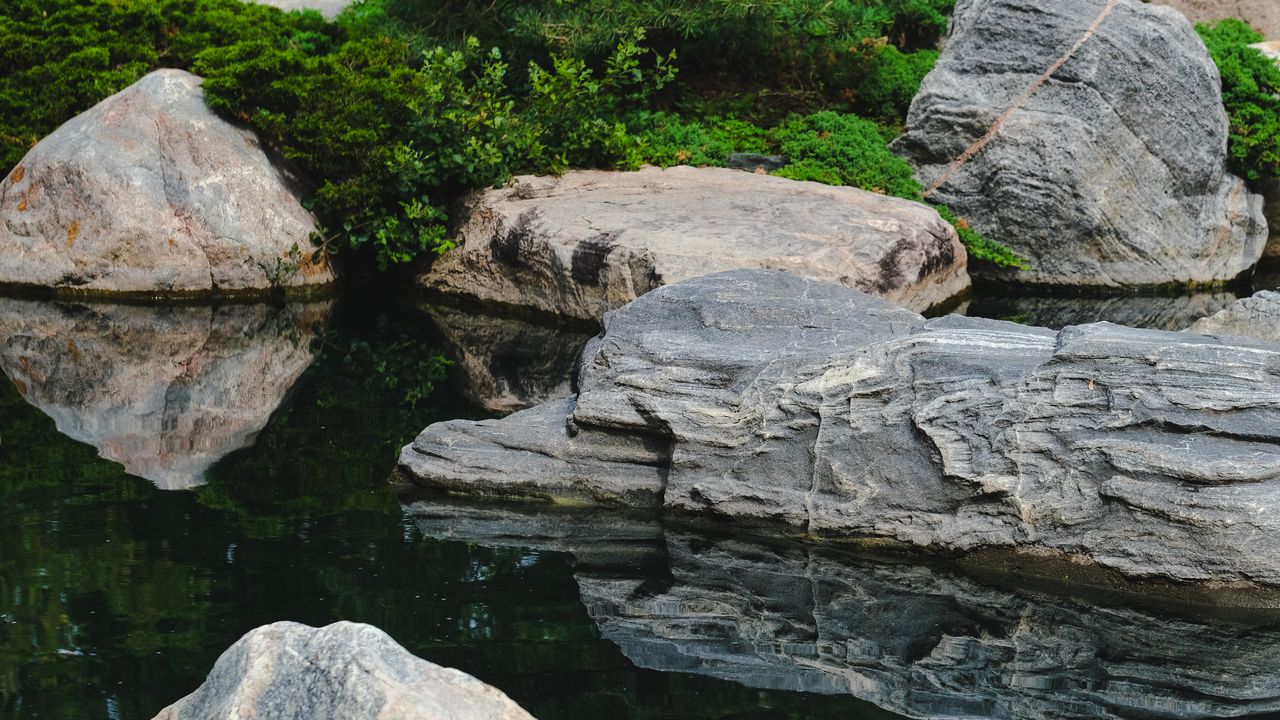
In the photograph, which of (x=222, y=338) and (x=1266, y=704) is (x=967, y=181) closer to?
(x=222, y=338)

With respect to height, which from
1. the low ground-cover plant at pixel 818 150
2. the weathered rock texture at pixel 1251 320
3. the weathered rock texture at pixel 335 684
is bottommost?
the weathered rock texture at pixel 1251 320

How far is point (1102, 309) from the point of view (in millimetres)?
12648

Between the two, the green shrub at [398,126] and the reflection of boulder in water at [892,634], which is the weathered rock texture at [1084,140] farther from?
the reflection of boulder in water at [892,634]

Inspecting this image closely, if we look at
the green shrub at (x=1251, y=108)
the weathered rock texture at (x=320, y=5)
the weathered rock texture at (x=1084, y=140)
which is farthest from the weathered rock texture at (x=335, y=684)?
the weathered rock texture at (x=320, y=5)

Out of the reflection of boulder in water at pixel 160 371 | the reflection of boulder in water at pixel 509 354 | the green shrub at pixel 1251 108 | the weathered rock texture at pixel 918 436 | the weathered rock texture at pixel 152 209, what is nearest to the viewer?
the weathered rock texture at pixel 918 436

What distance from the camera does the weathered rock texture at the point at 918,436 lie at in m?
6.05

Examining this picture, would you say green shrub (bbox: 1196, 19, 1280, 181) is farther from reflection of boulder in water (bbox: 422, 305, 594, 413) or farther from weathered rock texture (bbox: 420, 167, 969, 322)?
reflection of boulder in water (bbox: 422, 305, 594, 413)

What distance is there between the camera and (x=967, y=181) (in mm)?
13578

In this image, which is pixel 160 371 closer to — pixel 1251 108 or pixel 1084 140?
pixel 1084 140

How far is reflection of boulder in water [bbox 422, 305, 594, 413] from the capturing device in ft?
30.7

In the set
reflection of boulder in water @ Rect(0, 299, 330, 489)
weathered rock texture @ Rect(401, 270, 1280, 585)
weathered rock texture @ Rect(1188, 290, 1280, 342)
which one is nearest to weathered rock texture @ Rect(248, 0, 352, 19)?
reflection of boulder in water @ Rect(0, 299, 330, 489)

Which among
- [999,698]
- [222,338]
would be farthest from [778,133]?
[999,698]

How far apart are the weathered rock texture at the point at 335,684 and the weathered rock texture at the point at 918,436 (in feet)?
11.0

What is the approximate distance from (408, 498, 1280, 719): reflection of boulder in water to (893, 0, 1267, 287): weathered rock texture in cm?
770
